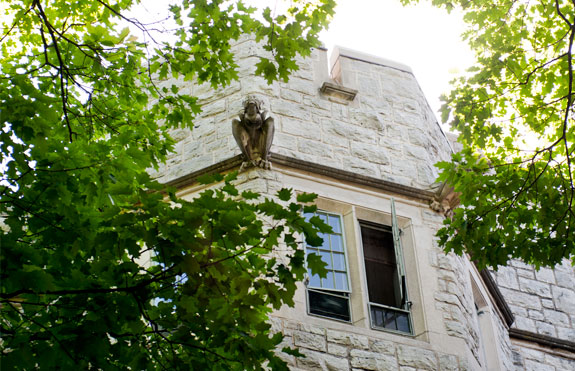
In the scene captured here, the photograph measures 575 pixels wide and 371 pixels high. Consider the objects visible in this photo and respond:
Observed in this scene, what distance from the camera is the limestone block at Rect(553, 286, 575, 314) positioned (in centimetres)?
1222

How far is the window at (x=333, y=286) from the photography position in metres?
7.80

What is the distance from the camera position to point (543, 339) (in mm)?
11375

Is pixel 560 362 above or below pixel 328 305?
above

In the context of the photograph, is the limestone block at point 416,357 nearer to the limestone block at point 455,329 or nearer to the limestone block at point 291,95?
the limestone block at point 455,329

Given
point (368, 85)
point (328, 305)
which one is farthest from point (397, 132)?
point (328, 305)

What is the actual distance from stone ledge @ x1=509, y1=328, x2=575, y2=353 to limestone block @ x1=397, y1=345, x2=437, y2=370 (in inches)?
159

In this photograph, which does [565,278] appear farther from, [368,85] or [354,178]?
[354,178]

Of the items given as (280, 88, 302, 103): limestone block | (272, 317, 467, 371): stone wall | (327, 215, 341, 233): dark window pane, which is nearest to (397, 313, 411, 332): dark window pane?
(272, 317, 467, 371): stone wall

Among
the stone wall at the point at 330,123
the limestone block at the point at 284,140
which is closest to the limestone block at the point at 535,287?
the stone wall at the point at 330,123

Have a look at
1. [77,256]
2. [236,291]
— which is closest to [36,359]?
[77,256]

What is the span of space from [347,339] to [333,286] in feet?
2.46

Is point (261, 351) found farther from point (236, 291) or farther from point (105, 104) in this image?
point (105, 104)

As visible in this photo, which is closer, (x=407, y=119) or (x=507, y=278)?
(x=407, y=119)

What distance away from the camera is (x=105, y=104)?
23.7 ft
